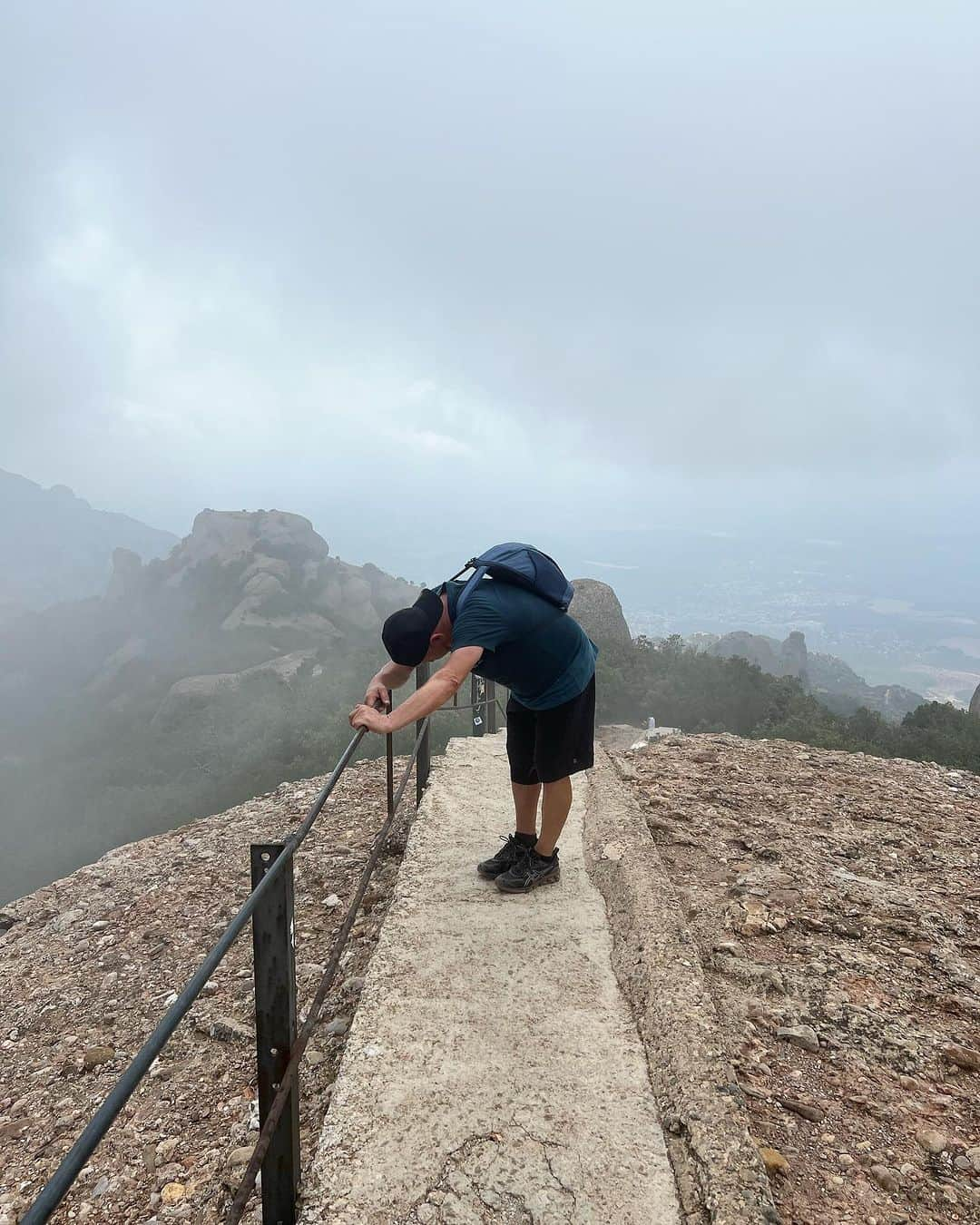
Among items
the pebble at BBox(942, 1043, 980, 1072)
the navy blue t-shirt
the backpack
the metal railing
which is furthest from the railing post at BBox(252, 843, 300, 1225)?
the pebble at BBox(942, 1043, 980, 1072)

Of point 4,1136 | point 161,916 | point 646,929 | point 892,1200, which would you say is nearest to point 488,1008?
point 646,929

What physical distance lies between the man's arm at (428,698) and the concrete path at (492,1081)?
1.11 metres

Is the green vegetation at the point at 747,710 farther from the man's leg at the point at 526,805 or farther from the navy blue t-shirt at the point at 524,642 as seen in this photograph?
the navy blue t-shirt at the point at 524,642

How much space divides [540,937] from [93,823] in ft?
141

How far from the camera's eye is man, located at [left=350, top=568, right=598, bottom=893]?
2662 mm

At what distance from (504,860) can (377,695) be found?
125cm

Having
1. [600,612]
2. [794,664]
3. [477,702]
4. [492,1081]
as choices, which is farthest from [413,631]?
[794,664]

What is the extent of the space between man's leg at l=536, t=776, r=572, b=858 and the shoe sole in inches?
8.3

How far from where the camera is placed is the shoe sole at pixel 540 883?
357 centimetres

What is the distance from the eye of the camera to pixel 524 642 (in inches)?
117

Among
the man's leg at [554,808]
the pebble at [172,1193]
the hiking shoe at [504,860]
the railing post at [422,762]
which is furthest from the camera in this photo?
the railing post at [422,762]

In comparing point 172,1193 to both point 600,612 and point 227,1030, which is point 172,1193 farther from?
point 600,612

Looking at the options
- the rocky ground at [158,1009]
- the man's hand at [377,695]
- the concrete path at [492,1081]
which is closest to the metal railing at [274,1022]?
the concrete path at [492,1081]

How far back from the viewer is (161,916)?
482cm
